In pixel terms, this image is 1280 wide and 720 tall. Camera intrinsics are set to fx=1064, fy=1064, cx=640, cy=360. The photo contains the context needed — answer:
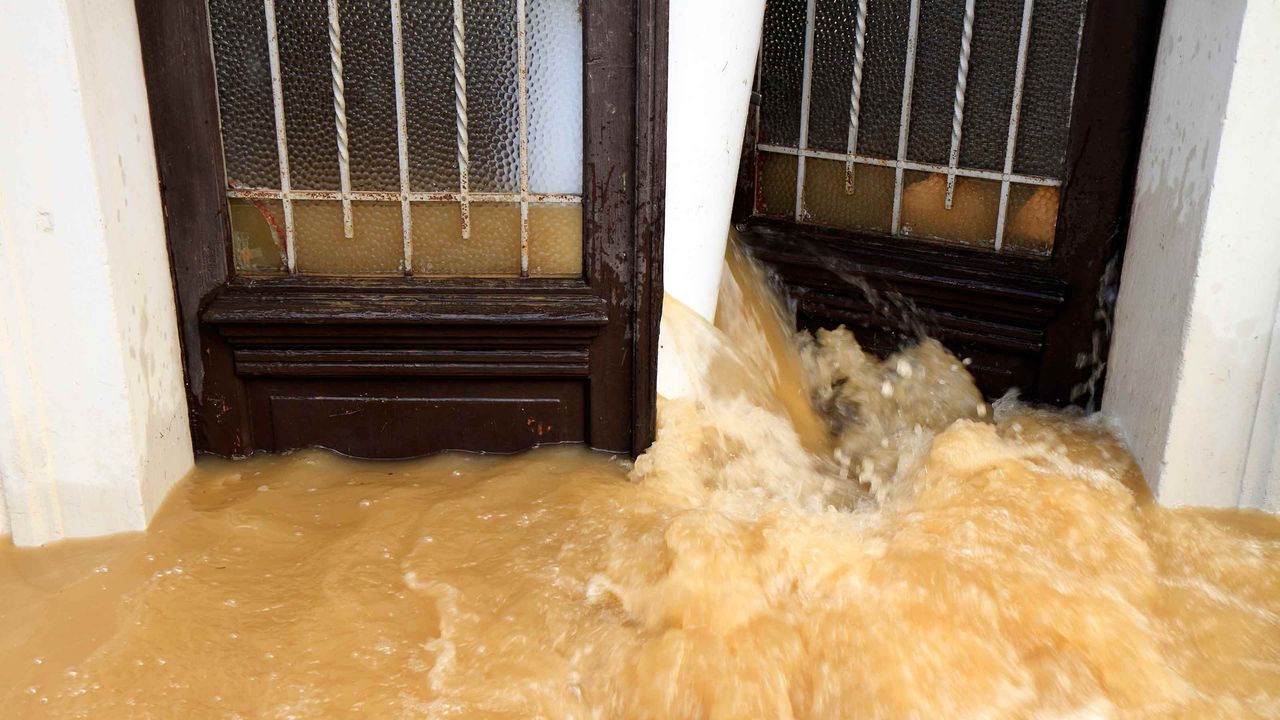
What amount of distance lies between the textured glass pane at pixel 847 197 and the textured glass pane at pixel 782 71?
0.14m

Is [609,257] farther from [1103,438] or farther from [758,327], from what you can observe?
[1103,438]

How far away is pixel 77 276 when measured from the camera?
2.38 metres

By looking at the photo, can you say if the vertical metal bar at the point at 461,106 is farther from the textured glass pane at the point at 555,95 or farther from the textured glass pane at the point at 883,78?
the textured glass pane at the point at 883,78

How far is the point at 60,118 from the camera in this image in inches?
89.5

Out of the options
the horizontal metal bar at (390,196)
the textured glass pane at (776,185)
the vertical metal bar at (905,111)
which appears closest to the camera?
the horizontal metal bar at (390,196)

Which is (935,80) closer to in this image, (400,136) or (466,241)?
(466,241)

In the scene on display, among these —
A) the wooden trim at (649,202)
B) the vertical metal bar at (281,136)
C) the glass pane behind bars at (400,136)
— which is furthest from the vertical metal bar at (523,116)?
the vertical metal bar at (281,136)

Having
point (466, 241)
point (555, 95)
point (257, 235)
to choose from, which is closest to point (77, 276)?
point (257, 235)

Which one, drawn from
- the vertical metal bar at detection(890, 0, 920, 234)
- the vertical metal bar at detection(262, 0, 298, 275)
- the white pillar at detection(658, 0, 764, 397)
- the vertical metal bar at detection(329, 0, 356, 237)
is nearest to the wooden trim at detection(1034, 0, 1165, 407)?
the vertical metal bar at detection(890, 0, 920, 234)

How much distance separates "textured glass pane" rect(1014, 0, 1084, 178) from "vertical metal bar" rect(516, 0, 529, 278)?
1408 millimetres

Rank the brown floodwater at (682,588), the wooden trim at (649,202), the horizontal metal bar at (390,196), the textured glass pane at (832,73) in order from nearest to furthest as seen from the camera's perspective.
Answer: the brown floodwater at (682,588), the wooden trim at (649,202), the horizontal metal bar at (390,196), the textured glass pane at (832,73)

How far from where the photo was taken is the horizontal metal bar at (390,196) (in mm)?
2748

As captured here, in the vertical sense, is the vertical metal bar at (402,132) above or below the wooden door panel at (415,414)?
above

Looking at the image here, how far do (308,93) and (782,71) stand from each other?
1476 mm
